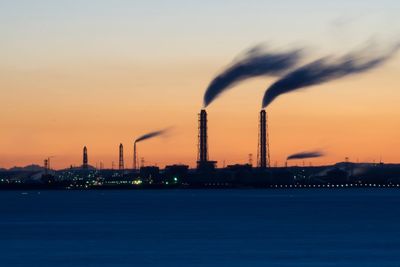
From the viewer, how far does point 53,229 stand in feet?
Result: 342

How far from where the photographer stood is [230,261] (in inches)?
2704

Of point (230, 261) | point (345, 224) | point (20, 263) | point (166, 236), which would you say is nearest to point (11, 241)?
point (166, 236)

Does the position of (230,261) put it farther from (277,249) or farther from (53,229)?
(53,229)

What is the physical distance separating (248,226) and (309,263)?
132 ft

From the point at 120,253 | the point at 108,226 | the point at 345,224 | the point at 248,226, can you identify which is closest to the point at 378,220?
the point at 345,224

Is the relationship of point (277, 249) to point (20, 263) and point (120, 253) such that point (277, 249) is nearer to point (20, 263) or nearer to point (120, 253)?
point (120, 253)

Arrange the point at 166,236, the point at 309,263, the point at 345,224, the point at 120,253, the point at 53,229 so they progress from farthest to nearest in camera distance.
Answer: the point at 345,224
the point at 53,229
the point at 166,236
the point at 120,253
the point at 309,263

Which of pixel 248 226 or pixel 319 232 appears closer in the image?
pixel 319 232

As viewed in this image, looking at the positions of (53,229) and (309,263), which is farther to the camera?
(53,229)

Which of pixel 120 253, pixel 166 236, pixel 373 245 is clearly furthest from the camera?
pixel 166 236

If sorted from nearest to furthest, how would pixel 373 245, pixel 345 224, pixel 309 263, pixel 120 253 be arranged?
pixel 309 263 → pixel 120 253 → pixel 373 245 → pixel 345 224

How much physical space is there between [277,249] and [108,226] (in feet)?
116

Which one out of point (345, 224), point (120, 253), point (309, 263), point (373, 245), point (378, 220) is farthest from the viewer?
point (378, 220)

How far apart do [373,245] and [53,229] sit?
1341 inches
